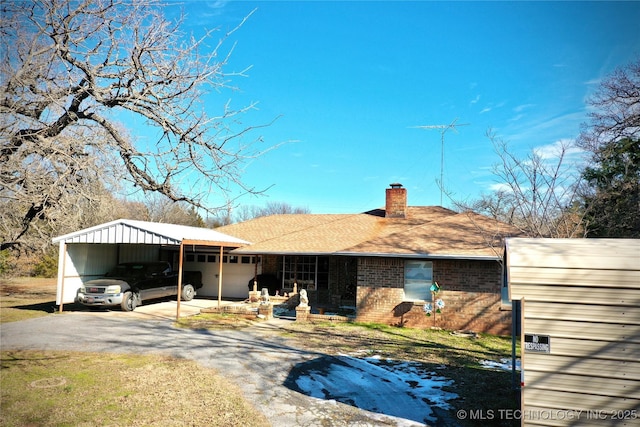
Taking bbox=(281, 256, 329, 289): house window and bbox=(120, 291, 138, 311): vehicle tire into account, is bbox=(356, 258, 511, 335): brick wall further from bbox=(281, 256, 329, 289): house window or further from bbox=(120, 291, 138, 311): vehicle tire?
bbox=(120, 291, 138, 311): vehicle tire

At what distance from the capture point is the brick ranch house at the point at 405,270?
14.1m

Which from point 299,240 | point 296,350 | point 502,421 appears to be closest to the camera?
point 502,421

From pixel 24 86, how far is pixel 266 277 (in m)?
14.8

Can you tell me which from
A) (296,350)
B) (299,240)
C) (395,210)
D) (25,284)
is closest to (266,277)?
(299,240)

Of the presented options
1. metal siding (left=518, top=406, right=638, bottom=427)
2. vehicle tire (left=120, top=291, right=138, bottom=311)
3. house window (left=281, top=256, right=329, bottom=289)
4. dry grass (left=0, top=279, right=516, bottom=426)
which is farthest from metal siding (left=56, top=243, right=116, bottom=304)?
metal siding (left=518, top=406, right=638, bottom=427)

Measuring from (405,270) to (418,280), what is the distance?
549mm

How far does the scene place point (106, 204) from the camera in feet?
22.6

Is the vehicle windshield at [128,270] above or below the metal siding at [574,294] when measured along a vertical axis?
below

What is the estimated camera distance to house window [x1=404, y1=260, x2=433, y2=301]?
14878mm

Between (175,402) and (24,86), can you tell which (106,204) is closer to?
(24,86)

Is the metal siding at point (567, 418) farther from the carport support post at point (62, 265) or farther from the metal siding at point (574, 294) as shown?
the carport support post at point (62, 265)

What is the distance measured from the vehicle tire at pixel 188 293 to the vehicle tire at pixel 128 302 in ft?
11.0

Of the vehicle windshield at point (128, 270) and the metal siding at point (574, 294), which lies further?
the vehicle windshield at point (128, 270)

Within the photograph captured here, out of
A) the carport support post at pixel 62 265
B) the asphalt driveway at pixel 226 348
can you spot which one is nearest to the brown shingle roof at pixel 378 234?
the asphalt driveway at pixel 226 348
